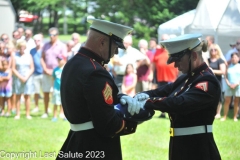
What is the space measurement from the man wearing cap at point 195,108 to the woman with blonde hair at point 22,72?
26.0ft

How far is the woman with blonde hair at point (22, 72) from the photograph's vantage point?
1249 centimetres

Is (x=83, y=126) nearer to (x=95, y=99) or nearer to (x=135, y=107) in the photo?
(x=95, y=99)

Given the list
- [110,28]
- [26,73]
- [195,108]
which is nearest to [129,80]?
[26,73]

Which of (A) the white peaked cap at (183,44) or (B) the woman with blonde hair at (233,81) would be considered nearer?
(A) the white peaked cap at (183,44)

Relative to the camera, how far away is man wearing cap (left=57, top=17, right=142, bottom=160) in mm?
4230

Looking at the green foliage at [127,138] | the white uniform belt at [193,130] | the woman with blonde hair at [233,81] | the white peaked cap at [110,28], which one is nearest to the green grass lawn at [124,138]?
the green foliage at [127,138]

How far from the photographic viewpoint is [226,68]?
39.2ft

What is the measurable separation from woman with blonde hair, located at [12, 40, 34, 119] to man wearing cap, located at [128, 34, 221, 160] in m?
7.91

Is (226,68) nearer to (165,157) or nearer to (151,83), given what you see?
(151,83)

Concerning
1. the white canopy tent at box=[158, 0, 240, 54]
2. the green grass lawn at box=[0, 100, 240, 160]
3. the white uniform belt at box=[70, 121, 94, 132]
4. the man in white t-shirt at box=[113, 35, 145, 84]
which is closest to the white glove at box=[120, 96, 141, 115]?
the white uniform belt at box=[70, 121, 94, 132]

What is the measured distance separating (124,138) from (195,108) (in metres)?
5.40

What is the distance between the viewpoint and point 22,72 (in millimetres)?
12508

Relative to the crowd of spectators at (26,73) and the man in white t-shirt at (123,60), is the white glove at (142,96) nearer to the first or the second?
the crowd of spectators at (26,73)

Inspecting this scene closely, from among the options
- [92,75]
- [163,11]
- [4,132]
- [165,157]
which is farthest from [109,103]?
[163,11]
